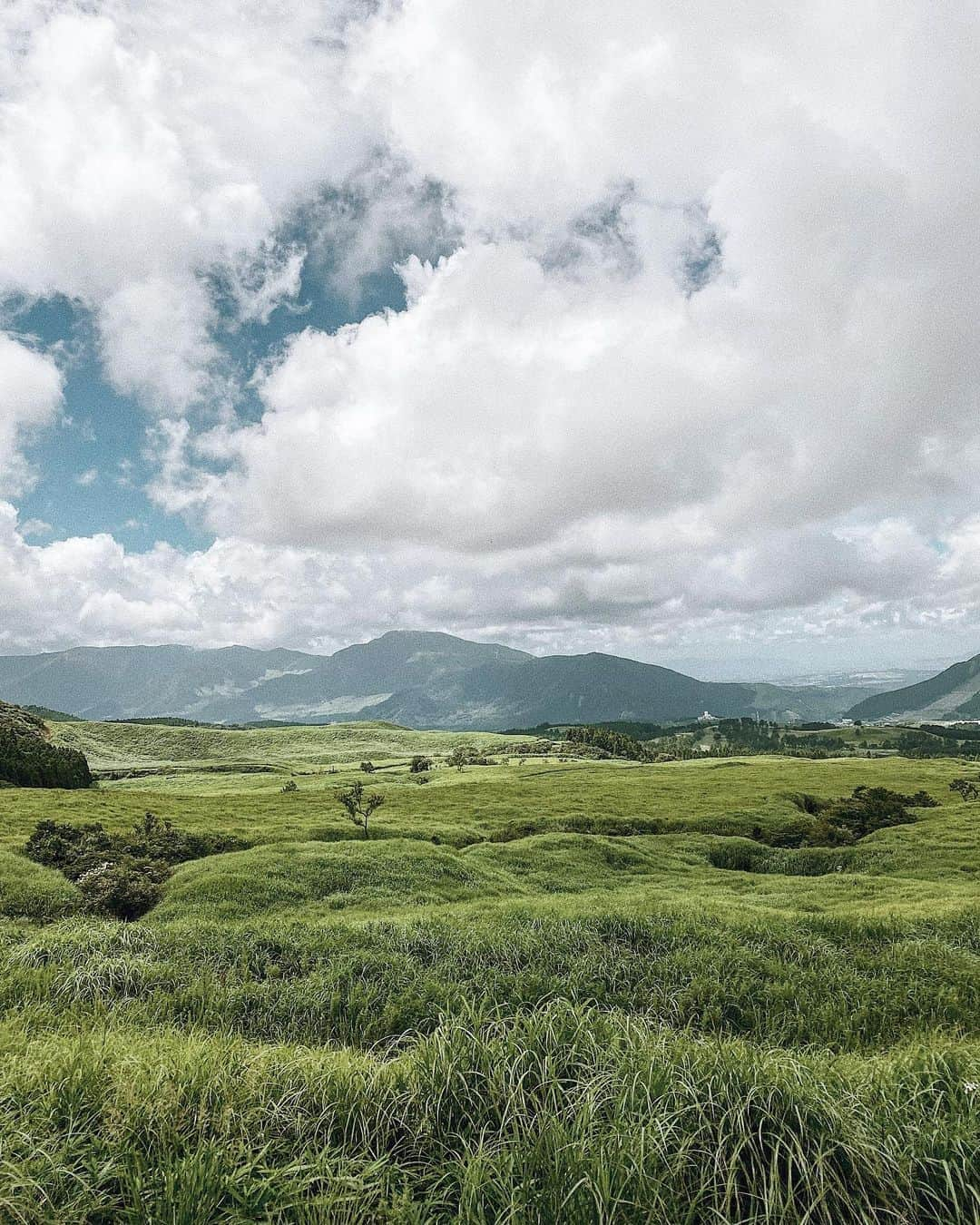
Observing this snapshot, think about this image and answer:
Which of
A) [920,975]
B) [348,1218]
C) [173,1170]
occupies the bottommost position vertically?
[920,975]

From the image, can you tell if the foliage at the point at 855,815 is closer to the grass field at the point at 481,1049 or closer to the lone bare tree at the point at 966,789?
the lone bare tree at the point at 966,789

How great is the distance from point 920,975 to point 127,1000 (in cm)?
1564

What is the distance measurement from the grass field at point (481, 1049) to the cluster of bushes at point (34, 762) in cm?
9749

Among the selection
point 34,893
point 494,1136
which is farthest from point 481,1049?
point 34,893

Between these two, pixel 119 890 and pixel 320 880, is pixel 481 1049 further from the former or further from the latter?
pixel 119 890

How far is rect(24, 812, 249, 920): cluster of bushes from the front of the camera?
22094 mm

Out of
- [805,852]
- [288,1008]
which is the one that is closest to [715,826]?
[805,852]

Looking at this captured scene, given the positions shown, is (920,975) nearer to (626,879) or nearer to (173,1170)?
(173,1170)

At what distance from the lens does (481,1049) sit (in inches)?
225

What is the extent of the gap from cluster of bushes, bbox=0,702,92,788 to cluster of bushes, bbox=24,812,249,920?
83242mm

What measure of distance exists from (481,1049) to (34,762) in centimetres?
12806

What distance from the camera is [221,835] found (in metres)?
38.7

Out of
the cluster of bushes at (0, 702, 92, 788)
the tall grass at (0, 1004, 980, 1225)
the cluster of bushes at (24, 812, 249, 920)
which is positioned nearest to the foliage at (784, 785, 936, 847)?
the cluster of bushes at (24, 812, 249, 920)

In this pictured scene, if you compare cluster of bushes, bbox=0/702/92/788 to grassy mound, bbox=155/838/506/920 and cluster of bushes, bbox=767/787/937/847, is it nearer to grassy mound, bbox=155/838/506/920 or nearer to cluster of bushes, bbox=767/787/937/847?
grassy mound, bbox=155/838/506/920
